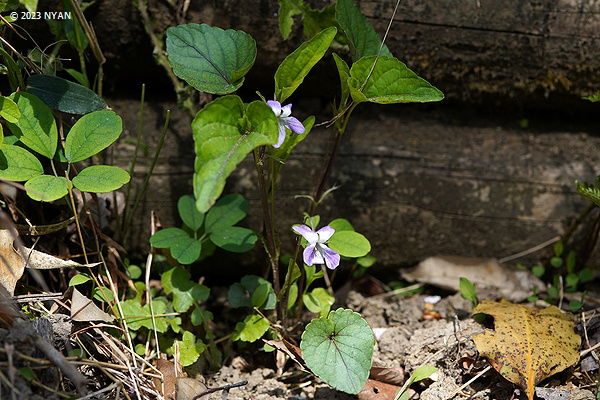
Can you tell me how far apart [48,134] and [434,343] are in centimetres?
134

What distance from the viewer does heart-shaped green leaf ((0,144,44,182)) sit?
1.37 m

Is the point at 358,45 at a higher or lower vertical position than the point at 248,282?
higher

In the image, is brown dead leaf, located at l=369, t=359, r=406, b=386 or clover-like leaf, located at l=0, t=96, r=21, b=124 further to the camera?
brown dead leaf, located at l=369, t=359, r=406, b=386

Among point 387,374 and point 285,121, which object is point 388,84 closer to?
point 285,121

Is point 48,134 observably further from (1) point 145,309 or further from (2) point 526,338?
(2) point 526,338

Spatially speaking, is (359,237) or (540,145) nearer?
(359,237)

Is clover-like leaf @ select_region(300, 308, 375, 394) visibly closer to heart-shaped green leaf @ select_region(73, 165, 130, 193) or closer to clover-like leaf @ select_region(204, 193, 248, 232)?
clover-like leaf @ select_region(204, 193, 248, 232)

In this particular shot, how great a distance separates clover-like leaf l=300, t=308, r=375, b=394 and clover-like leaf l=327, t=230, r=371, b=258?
17cm

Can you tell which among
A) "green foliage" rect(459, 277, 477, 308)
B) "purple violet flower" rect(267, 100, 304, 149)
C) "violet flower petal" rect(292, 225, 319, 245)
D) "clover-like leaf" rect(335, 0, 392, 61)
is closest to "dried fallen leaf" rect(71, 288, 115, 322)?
"violet flower petal" rect(292, 225, 319, 245)

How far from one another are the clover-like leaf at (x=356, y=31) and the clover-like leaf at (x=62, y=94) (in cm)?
76

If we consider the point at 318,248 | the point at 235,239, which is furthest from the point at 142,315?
the point at 318,248

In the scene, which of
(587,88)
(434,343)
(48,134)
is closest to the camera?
(48,134)

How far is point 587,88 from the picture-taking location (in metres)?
2.01

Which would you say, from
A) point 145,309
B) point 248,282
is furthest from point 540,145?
point 145,309
